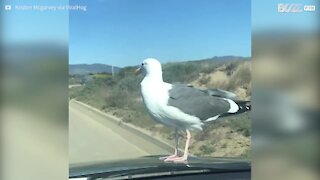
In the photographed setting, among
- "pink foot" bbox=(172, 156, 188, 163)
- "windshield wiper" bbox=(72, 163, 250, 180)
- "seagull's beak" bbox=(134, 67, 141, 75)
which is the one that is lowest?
"windshield wiper" bbox=(72, 163, 250, 180)

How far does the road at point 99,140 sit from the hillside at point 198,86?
63mm

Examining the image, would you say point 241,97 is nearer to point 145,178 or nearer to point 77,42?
point 145,178

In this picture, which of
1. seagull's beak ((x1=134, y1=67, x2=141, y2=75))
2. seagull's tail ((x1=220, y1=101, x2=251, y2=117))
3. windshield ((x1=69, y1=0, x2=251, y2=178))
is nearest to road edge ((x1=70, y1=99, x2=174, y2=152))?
windshield ((x1=69, y1=0, x2=251, y2=178))

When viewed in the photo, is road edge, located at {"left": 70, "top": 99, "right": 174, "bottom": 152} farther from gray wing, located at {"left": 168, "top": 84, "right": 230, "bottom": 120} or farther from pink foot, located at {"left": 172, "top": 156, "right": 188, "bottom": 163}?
gray wing, located at {"left": 168, "top": 84, "right": 230, "bottom": 120}

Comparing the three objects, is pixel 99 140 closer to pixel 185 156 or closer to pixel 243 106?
pixel 185 156

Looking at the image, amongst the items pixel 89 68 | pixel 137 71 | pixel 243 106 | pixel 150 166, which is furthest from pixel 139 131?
pixel 243 106

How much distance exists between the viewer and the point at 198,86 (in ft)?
9.62

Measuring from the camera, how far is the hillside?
113 inches

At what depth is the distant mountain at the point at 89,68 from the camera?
2820mm

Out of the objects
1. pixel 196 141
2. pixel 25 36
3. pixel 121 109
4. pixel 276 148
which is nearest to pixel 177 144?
pixel 196 141

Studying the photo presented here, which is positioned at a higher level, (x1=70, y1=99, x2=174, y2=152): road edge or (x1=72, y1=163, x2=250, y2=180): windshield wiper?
(x1=70, y1=99, x2=174, y2=152): road edge

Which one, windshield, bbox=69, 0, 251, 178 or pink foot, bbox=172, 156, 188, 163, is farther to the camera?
pink foot, bbox=172, 156, 188, 163

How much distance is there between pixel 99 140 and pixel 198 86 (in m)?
0.60

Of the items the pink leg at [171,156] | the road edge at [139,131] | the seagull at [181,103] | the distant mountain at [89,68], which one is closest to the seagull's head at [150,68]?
the seagull at [181,103]
